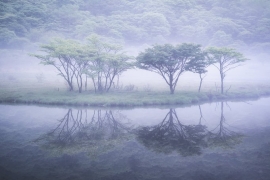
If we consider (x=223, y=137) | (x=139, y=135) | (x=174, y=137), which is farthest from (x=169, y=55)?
(x=139, y=135)

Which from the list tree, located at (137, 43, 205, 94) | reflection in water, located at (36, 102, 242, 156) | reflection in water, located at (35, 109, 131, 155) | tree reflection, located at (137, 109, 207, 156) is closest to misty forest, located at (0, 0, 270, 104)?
tree, located at (137, 43, 205, 94)

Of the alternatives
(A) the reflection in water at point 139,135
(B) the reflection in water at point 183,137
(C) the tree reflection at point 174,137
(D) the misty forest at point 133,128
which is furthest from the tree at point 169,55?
(B) the reflection in water at point 183,137

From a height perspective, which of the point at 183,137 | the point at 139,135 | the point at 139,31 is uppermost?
the point at 139,31

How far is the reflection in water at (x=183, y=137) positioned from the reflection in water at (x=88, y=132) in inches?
99.3

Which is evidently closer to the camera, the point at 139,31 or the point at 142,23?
the point at 139,31

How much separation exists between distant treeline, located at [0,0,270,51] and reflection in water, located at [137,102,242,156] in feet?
276

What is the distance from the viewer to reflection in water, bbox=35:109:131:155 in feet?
52.1

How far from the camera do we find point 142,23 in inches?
4491

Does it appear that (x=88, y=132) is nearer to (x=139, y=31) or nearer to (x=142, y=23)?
(x=139, y=31)

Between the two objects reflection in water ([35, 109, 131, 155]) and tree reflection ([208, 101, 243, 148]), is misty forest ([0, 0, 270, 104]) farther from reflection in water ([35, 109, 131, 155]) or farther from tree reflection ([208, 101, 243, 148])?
tree reflection ([208, 101, 243, 148])

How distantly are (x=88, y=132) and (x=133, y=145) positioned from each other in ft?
17.9

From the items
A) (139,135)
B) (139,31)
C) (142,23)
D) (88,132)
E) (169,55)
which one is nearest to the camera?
(139,135)

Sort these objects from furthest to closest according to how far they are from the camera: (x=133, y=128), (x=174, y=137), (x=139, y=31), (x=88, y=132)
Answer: (x=139, y=31) → (x=133, y=128) → (x=88, y=132) → (x=174, y=137)

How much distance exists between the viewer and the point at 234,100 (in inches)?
1468
